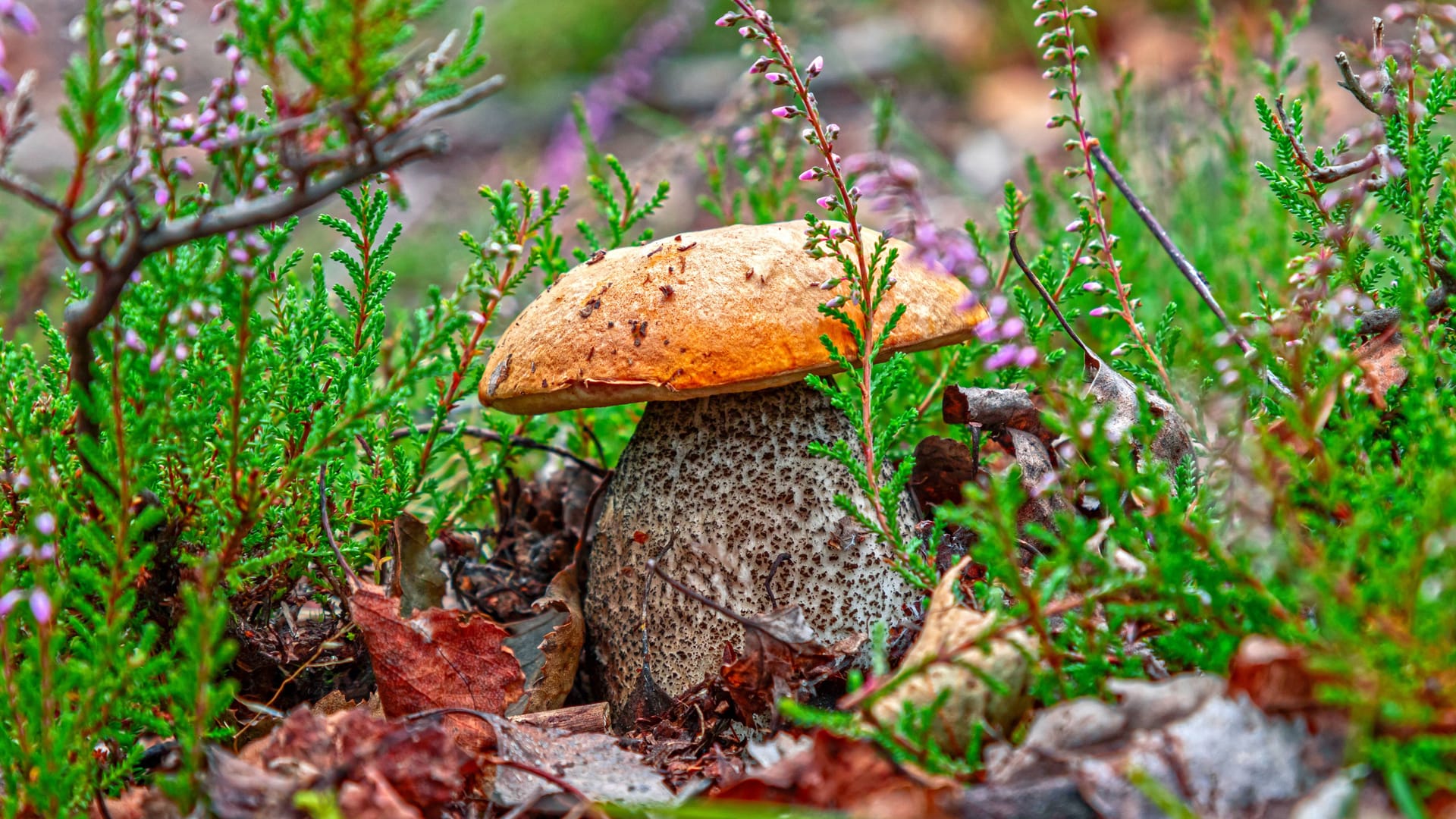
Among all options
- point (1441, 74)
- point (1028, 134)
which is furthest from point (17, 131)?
point (1028, 134)

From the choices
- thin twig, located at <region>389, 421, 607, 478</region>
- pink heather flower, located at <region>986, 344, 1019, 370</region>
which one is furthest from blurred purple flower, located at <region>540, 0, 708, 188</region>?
pink heather flower, located at <region>986, 344, 1019, 370</region>

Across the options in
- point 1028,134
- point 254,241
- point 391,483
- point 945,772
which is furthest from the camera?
point 1028,134

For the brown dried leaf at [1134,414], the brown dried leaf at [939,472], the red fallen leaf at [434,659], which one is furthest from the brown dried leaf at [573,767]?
the brown dried leaf at [1134,414]

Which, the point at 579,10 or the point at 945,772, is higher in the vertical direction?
the point at 579,10

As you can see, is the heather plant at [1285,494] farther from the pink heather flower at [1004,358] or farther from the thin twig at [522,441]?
the thin twig at [522,441]

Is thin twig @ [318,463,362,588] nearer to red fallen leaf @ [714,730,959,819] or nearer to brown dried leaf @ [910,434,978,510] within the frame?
red fallen leaf @ [714,730,959,819]

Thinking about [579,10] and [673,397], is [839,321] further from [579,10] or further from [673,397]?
[579,10]
